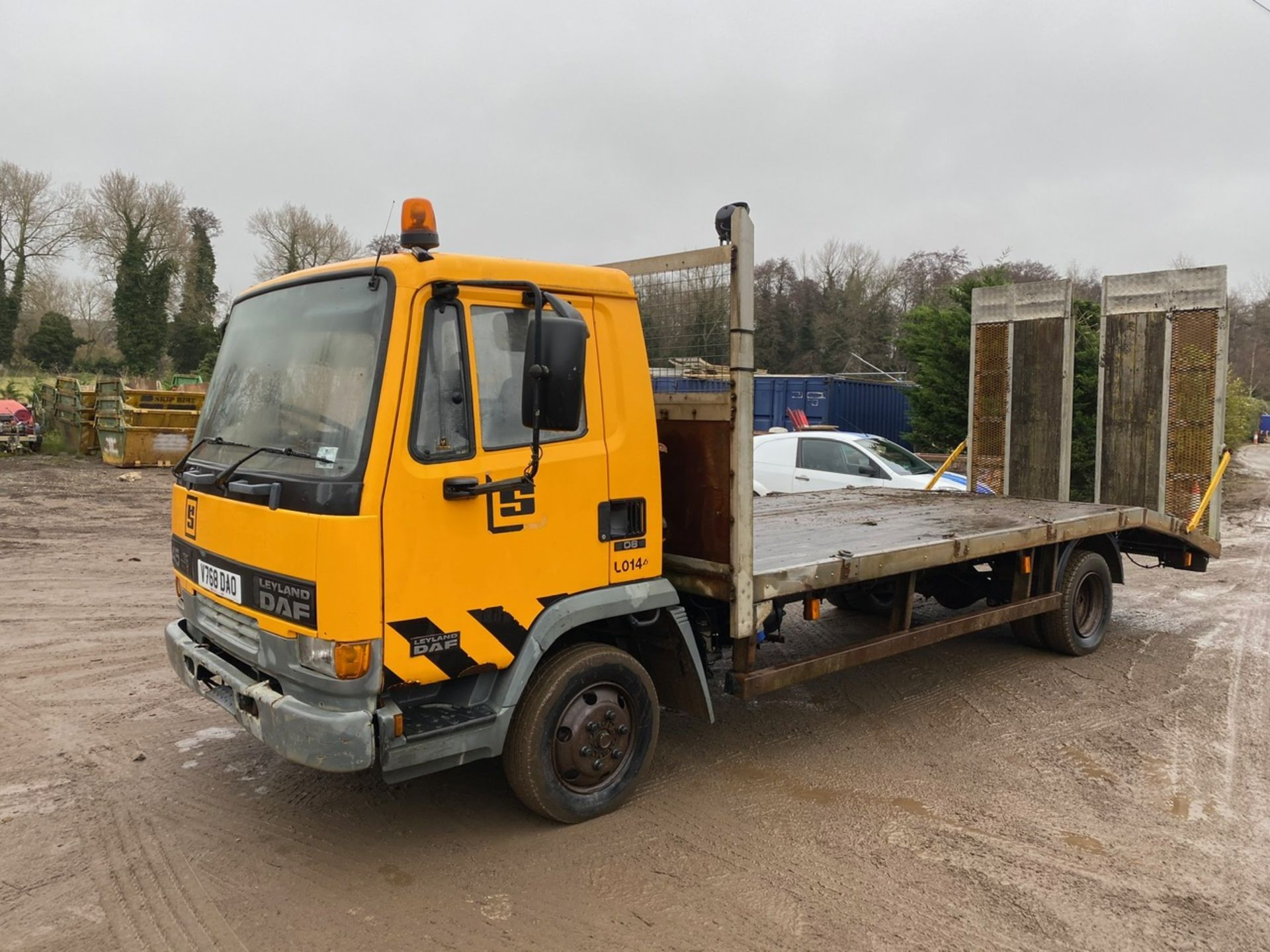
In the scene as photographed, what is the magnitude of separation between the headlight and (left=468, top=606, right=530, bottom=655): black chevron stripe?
44 centimetres

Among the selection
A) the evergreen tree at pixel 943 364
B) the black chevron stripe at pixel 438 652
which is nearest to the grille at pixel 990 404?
the evergreen tree at pixel 943 364

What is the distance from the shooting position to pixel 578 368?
328 centimetres

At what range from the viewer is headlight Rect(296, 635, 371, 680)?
3.16 m

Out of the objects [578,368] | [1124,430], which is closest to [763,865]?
[578,368]

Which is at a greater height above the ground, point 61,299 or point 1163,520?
point 61,299

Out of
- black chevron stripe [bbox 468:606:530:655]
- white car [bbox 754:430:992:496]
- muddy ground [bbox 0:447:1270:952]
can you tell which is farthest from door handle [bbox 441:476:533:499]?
white car [bbox 754:430:992:496]

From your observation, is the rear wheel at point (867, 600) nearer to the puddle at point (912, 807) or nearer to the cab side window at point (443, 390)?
the puddle at point (912, 807)

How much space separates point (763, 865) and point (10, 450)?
22.2 meters

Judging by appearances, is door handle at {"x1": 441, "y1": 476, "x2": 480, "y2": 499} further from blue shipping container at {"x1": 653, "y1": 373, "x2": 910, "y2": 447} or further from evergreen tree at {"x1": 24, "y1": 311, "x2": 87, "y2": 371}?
evergreen tree at {"x1": 24, "y1": 311, "x2": 87, "y2": 371}

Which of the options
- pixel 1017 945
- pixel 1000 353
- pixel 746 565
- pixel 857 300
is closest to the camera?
pixel 1017 945

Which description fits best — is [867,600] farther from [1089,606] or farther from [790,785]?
[790,785]

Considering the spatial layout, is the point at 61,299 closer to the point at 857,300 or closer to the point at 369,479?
the point at 857,300

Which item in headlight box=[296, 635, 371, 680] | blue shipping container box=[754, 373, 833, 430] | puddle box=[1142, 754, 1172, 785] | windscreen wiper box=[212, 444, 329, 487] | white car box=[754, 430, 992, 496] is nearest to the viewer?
headlight box=[296, 635, 371, 680]

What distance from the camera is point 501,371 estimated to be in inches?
139
